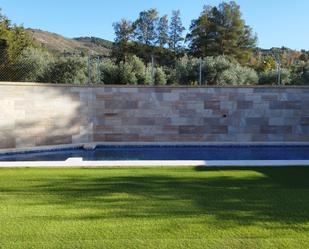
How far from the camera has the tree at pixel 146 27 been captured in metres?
36.3

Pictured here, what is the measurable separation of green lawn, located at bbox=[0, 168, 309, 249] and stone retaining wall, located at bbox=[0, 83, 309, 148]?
4224 millimetres

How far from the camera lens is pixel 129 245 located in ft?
9.64

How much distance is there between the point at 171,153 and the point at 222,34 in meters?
28.0

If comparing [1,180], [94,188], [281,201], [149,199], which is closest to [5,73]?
[1,180]

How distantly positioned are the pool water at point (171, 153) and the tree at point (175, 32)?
27806 mm

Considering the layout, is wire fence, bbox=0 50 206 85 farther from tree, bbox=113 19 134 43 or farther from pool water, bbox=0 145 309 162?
tree, bbox=113 19 134 43

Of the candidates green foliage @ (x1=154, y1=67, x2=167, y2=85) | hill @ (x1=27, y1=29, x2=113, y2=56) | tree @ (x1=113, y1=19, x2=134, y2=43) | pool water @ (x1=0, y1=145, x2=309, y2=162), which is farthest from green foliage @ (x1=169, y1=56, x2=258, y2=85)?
hill @ (x1=27, y1=29, x2=113, y2=56)

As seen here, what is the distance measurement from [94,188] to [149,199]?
2.84 feet

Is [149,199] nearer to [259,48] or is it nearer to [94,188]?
[94,188]

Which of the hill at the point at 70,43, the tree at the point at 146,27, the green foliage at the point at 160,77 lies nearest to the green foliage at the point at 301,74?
the green foliage at the point at 160,77

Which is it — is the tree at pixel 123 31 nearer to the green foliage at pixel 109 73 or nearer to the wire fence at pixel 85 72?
the wire fence at pixel 85 72

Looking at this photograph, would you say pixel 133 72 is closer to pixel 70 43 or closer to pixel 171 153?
pixel 171 153

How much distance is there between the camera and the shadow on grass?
3707mm

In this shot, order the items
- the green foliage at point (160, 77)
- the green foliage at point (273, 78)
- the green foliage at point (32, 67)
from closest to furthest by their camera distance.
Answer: the green foliage at point (32, 67) → the green foliage at point (160, 77) → the green foliage at point (273, 78)
